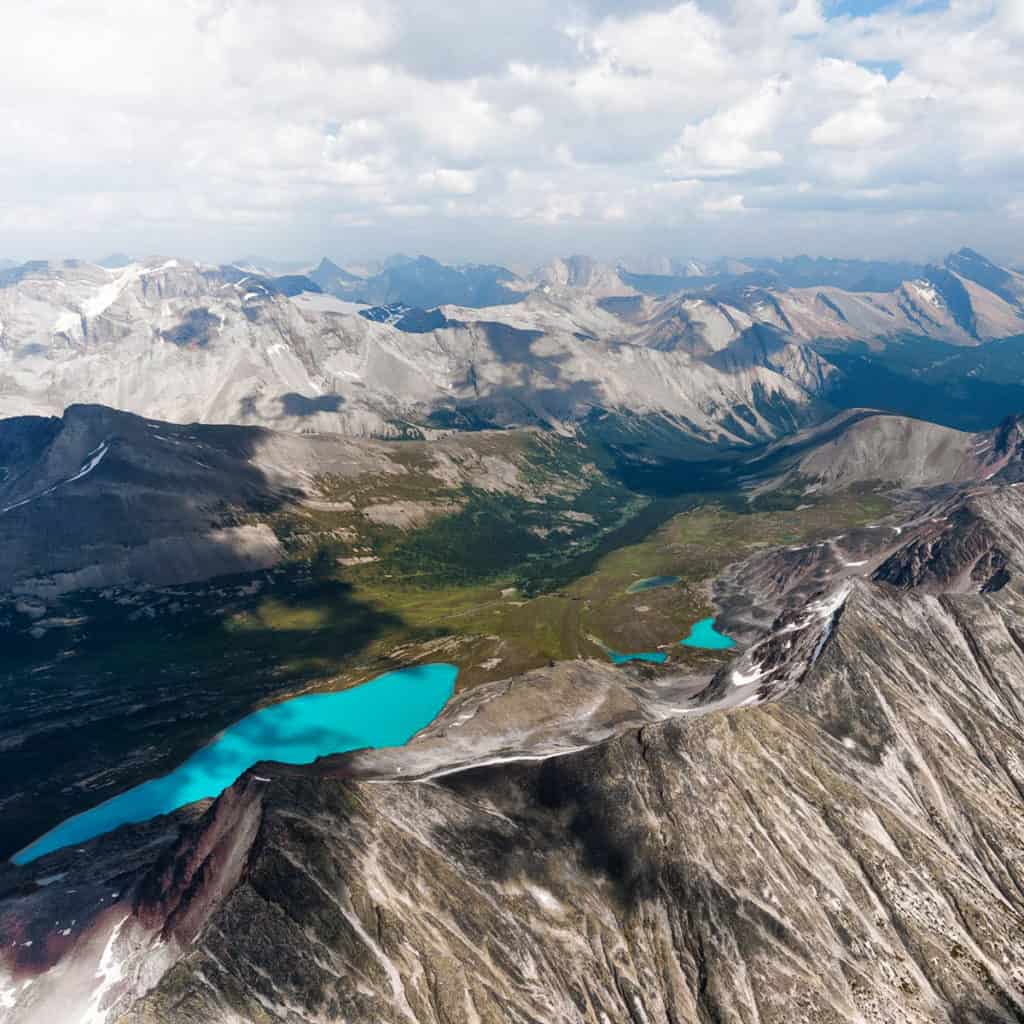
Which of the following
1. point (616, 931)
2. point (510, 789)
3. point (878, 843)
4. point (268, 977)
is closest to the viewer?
point (268, 977)

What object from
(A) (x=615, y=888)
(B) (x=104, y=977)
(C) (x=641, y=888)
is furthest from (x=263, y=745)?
(C) (x=641, y=888)

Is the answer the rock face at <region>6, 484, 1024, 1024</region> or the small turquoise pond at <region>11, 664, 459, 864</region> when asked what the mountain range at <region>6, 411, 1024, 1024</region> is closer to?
the rock face at <region>6, 484, 1024, 1024</region>

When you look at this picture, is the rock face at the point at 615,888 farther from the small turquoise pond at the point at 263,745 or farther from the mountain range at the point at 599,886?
the small turquoise pond at the point at 263,745

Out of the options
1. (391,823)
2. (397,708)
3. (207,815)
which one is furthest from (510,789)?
(397,708)

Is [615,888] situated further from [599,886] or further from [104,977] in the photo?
[104,977]

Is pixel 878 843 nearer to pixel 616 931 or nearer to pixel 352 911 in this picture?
pixel 616 931

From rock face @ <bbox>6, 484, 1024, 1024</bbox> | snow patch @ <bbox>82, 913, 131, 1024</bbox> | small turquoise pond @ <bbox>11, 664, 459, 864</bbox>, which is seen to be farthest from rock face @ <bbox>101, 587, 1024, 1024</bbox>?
small turquoise pond @ <bbox>11, 664, 459, 864</bbox>

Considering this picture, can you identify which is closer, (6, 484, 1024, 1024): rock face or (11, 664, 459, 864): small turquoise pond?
Answer: (6, 484, 1024, 1024): rock face
